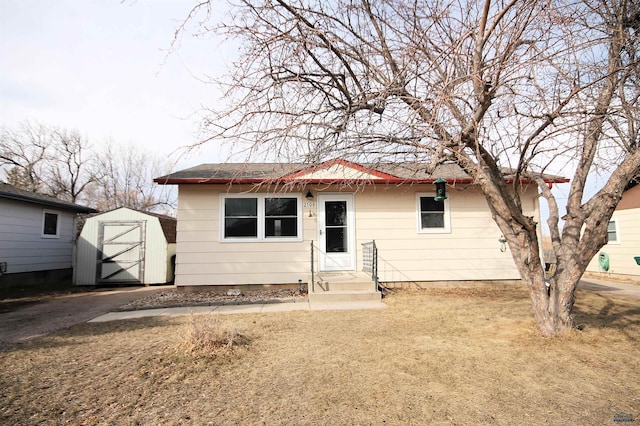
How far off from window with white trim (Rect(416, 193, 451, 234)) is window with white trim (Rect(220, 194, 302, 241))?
3.18 m

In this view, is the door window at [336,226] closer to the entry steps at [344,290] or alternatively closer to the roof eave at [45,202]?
the entry steps at [344,290]

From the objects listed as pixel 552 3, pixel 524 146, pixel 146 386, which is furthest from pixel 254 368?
pixel 552 3

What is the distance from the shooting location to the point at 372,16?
160 inches

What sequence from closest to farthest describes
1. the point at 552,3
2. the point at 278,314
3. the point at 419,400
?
1. the point at 419,400
2. the point at 552,3
3. the point at 278,314

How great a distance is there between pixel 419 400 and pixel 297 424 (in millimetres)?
1030

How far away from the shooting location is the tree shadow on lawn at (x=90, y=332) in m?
4.19

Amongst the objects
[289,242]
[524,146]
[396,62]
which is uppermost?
[396,62]

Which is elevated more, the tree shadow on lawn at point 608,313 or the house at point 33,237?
the house at point 33,237

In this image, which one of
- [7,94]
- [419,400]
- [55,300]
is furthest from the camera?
[7,94]

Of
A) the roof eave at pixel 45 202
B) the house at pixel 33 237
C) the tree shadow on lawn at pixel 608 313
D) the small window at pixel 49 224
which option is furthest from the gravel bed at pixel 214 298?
the small window at pixel 49 224

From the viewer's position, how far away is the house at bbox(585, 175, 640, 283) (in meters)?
10.6

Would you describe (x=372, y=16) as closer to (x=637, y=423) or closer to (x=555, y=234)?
(x=555, y=234)

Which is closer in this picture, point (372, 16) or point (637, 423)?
point (637, 423)

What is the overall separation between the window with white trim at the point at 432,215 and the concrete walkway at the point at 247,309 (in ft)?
9.69
